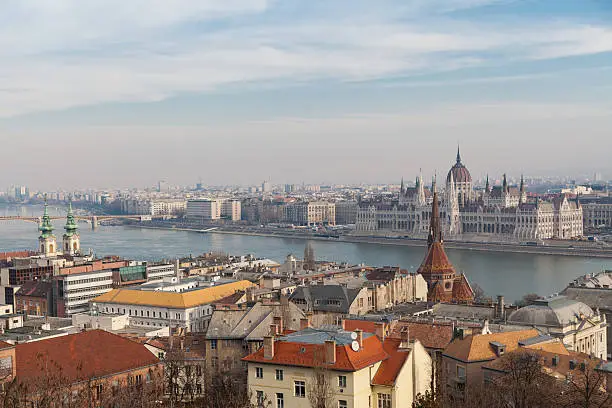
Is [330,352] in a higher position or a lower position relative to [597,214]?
higher

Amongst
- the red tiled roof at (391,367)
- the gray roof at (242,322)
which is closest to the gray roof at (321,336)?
the red tiled roof at (391,367)

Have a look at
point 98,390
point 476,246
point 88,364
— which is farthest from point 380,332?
point 476,246

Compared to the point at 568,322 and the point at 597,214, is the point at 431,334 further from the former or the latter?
the point at 597,214

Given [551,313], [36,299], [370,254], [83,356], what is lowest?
[370,254]

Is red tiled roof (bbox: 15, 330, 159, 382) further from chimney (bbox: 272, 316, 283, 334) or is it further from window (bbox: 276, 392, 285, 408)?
window (bbox: 276, 392, 285, 408)

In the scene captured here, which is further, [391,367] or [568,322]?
[568,322]

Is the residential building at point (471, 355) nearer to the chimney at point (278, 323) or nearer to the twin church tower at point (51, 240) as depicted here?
the chimney at point (278, 323)
